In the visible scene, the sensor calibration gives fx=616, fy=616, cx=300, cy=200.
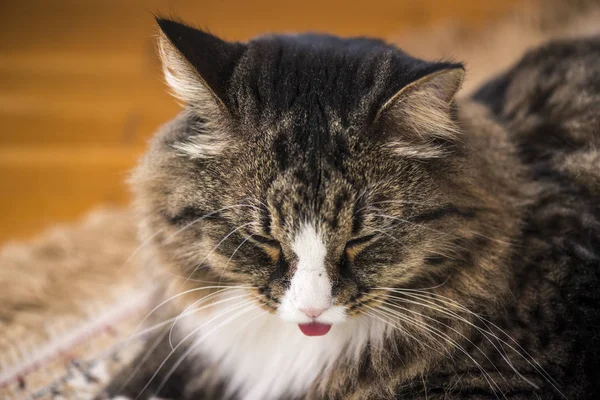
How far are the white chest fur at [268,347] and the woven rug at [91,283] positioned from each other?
0.83ft

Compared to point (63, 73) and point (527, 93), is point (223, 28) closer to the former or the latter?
point (63, 73)

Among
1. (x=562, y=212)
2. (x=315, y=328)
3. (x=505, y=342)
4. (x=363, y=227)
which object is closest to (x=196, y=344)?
(x=315, y=328)

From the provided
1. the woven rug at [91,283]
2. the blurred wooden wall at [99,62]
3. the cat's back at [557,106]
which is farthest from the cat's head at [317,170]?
the blurred wooden wall at [99,62]

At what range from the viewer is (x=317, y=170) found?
0.93 m

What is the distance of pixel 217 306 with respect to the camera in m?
1.15

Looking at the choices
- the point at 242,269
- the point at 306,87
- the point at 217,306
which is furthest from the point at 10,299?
the point at 306,87

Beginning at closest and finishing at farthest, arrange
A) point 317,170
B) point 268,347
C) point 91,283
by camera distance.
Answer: point 317,170 → point 268,347 → point 91,283

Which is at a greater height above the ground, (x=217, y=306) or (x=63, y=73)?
(x=63, y=73)

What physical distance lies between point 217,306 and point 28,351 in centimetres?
66

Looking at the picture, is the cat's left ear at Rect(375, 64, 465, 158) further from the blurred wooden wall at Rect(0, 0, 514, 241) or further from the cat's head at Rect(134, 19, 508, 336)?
the blurred wooden wall at Rect(0, 0, 514, 241)

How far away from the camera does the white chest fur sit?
1.08 meters

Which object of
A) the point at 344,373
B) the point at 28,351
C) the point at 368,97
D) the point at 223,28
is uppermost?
the point at 223,28

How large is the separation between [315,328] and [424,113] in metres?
0.39

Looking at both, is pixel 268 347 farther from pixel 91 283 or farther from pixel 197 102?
pixel 91 283
